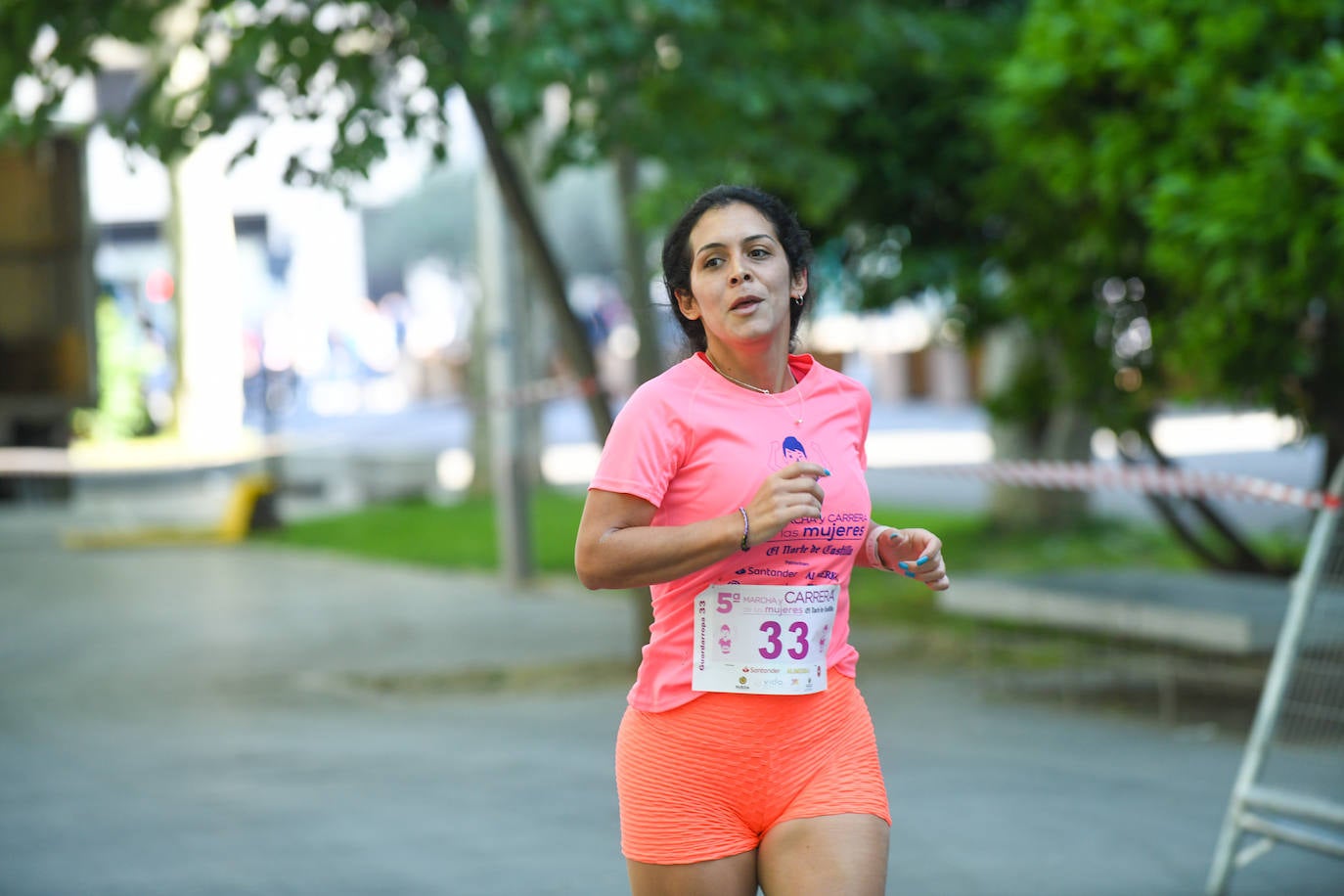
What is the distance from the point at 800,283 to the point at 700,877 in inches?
43.7

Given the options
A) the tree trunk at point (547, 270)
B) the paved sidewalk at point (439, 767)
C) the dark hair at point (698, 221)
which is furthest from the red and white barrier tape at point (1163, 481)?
the dark hair at point (698, 221)

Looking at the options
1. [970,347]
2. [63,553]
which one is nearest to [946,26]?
[970,347]

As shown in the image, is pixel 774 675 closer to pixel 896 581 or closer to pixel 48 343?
pixel 896 581

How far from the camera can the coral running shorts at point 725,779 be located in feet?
10.5

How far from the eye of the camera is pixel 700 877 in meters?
3.18

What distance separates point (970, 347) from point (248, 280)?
46.6 m

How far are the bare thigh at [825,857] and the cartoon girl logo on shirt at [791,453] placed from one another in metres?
0.63

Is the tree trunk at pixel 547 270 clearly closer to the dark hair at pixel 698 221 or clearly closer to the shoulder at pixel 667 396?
the dark hair at pixel 698 221

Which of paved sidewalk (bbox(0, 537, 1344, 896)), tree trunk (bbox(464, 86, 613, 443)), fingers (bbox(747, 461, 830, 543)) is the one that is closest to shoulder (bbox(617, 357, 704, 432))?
fingers (bbox(747, 461, 830, 543))

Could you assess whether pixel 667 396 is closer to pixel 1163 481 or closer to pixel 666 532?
pixel 666 532

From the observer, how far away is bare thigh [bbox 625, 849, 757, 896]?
3.18m

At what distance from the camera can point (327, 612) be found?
12.6m

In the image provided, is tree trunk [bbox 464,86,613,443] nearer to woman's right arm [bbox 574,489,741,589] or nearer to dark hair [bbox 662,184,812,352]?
dark hair [bbox 662,184,812,352]

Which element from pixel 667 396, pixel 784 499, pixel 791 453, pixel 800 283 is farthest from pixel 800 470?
pixel 800 283
